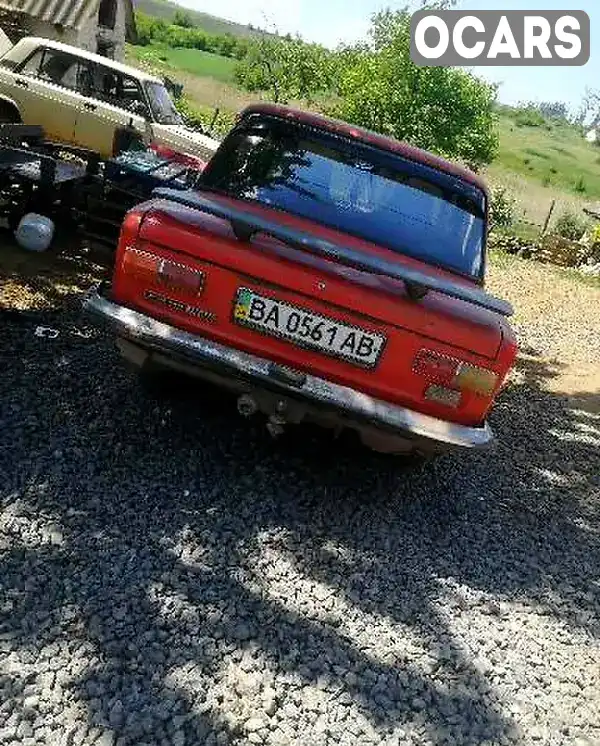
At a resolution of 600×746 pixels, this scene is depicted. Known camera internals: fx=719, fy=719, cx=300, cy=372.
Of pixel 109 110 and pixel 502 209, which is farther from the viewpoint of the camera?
pixel 502 209

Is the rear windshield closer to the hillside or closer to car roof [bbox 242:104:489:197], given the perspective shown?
car roof [bbox 242:104:489:197]

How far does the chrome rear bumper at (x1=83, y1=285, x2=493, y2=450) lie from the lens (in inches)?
138

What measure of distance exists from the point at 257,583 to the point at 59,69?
988 cm

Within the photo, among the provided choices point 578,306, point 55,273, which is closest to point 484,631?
point 55,273

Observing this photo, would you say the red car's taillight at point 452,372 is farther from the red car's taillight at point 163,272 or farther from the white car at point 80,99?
the white car at point 80,99

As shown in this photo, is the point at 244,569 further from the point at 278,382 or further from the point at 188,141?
the point at 188,141

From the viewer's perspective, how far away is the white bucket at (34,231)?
639 cm

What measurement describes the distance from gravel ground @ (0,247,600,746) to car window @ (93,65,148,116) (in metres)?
6.75

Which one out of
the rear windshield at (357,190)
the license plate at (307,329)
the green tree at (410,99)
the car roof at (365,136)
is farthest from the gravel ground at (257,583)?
the green tree at (410,99)

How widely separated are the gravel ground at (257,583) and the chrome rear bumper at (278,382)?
65 centimetres

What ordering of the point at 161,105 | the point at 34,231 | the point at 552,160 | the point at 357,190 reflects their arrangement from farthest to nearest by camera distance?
the point at 552,160
the point at 161,105
the point at 34,231
the point at 357,190

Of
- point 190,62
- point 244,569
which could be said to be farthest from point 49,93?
point 190,62

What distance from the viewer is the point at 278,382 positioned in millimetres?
3510

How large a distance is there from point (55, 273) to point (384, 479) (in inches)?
155
